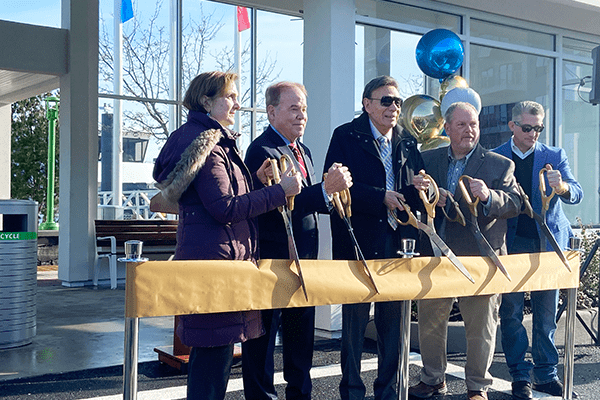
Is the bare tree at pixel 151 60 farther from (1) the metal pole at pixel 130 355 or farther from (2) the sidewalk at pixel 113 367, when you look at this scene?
(1) the metal pole at pixel 130 355

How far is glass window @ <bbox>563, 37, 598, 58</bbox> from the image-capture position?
27.7ft

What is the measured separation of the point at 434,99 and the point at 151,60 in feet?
24.0

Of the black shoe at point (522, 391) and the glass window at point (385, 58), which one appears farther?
the glass window at point (385, 58)

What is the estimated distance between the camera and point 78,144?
9500mm

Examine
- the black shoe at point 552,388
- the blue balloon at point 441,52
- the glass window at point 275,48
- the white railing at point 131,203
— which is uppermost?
the glass window at point 275,48

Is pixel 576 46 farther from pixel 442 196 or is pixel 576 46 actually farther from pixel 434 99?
pixel 442 196

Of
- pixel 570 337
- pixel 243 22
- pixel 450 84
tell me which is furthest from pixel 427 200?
pixel 243 22

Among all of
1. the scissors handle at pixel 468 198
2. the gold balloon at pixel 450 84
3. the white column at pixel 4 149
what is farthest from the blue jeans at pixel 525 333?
the white column at pixel 4 149

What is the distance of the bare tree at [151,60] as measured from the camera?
37.3 ft

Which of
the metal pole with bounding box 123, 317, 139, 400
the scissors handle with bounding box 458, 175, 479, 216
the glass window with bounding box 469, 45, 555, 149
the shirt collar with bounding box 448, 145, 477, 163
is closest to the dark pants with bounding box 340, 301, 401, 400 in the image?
the scissors handle with bounding box 458, 175, 479, 216

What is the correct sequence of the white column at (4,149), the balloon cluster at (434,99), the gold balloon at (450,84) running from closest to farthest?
the balloon cluster at (434,99) < the gold balloon at (450,84) < the white column at (4,149)

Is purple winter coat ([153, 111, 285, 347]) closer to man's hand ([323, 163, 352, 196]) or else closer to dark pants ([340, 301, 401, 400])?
man's hand ([323, 163, 352, 196])

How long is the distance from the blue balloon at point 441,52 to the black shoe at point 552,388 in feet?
10.3

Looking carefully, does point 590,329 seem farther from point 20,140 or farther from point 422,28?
point 20,140
